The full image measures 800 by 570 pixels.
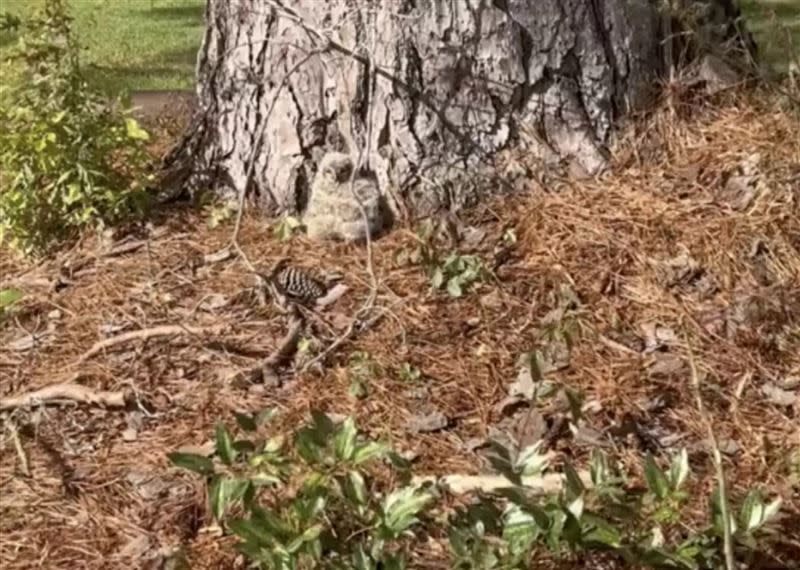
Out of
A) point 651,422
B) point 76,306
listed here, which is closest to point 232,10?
point 76,306

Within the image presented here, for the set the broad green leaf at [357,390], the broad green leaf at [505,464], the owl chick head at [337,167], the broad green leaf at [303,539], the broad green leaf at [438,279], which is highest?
the owl chick head at [337,167]

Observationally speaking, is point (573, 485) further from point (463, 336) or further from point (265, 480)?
point (463, 336)

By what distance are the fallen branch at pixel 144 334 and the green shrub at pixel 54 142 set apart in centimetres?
50

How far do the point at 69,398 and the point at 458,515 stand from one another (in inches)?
41.6

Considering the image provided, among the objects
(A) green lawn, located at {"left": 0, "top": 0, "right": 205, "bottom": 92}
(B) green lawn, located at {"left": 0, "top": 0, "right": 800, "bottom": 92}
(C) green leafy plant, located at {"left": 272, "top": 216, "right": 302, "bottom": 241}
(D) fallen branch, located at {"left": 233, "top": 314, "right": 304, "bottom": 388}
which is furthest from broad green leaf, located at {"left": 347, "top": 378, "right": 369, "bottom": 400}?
(A) green lawn, located at {"left": 0, "top": 0, "right": 205, "bottom": 92}

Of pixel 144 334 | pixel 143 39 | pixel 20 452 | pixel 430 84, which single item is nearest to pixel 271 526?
pixel 20 452

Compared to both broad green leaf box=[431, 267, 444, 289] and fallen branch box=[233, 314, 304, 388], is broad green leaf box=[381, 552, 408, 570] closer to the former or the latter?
fallen branch box=[233, 314, 304, 388]

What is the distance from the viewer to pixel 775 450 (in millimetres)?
2725

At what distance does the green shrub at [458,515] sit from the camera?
7.20 feet

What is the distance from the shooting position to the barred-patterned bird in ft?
10.6

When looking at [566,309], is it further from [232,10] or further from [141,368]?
[232,10]

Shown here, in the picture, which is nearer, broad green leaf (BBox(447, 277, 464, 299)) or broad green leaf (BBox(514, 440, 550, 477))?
broad green leaf (BBox(514, 440, 550, 477))

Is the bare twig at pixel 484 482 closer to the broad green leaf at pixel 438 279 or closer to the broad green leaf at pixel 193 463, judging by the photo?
the broad green leaf at pixel 193 463

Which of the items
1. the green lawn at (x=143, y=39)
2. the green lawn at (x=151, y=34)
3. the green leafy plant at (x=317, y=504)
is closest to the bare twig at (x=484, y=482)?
the green leafy plant at (x=317, y=504)
